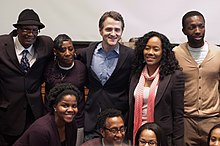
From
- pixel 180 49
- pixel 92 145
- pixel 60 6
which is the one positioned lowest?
pixel 92 145

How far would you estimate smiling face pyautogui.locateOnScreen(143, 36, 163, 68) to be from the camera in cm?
262

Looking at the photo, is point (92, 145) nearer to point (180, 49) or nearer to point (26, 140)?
point (26, 140)

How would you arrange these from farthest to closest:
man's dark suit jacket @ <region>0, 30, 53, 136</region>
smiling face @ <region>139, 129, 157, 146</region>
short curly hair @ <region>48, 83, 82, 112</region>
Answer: man's dark suit jacket @ <region>0, 30, 53, 136</region> → short curly hair @ <region>48, 83, 82, 112</region> → smiling face @ <region>139, 129, 157, 146</region>

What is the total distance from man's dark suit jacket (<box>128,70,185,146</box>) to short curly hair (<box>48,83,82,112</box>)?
495 mm

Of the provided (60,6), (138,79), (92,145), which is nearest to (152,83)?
(138,79)

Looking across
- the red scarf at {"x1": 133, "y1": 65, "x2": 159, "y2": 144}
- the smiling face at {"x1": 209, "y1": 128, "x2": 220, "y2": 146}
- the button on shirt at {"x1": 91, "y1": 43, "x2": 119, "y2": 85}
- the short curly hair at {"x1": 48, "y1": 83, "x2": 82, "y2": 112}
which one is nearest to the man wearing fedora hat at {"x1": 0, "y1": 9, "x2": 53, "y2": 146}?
the short curly hair at {"x1": 48, "y1": 83, "x2": 82, "y2": 112}

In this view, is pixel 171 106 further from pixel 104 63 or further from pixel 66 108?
pixel 66 108

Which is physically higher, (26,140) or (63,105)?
(63,105)

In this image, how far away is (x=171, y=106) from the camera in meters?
2.61

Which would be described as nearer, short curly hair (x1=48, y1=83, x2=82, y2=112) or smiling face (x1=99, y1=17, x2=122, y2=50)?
short curly hair (x1=48, y1=83, x2=82, y2=112)

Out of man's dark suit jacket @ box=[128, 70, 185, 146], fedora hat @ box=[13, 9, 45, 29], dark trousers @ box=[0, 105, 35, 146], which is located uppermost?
fedora hat @ box=[13, 9, 45, 29]

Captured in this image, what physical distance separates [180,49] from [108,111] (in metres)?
0.64

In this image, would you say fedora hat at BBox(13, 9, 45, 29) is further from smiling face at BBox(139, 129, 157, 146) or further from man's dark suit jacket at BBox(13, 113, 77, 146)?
smiling face at BBox(139, 129, 157, 146)

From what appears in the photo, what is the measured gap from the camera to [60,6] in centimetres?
352
